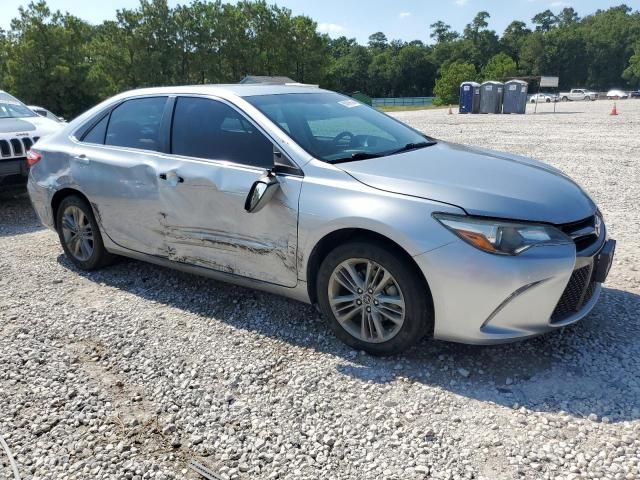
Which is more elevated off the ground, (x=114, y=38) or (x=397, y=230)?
(x=114, y=38)

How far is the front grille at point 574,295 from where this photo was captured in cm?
301

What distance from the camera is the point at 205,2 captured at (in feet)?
170

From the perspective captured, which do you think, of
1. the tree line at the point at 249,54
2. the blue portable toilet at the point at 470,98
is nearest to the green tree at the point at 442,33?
the tree line at the point at 249,54

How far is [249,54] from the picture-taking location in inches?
1978

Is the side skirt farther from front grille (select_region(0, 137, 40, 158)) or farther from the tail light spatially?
front grille (select_region(0, 137, 40, 158))

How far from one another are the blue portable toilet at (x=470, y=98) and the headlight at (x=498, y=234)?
100ft

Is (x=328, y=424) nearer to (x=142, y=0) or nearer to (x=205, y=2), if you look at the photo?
(x=142, y=0)

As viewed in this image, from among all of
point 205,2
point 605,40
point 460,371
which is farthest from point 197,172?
point 605,40

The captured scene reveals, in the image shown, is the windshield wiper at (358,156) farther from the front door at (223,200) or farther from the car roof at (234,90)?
the car roof at (234,90)

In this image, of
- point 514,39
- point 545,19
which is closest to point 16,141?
point 514,39

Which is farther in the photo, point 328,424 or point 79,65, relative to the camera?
point 79,65

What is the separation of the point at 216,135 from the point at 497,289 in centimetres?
223

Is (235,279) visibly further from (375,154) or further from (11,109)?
(11,109)

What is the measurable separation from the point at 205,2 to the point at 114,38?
39.7 feet
